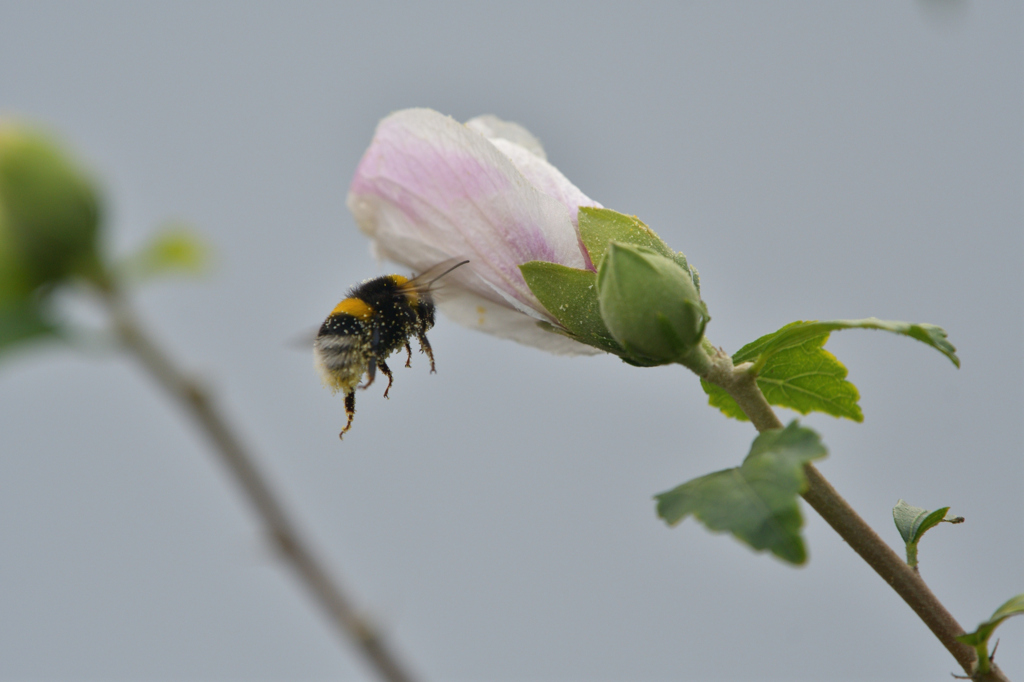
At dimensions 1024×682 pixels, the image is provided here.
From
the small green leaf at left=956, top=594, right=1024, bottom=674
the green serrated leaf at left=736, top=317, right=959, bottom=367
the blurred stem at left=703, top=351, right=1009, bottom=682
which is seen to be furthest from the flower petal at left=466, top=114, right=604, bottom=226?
the small green leaf at left=956, top=594, right=1024, bottom=674

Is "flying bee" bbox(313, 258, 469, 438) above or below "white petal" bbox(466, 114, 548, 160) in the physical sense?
below

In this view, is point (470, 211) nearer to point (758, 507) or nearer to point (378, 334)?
point (378, 334)

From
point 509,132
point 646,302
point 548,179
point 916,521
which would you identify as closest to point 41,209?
point 646,302

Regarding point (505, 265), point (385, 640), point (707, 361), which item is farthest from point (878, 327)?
point (385, 640)

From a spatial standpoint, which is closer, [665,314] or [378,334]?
[665,314]

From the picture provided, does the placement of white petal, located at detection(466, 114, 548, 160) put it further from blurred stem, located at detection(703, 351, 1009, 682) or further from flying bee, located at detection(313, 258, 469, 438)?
blurred stem, located at detection(703, 351, 1009, 682)

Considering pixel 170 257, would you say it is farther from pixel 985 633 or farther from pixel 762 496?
pixel 985 633
